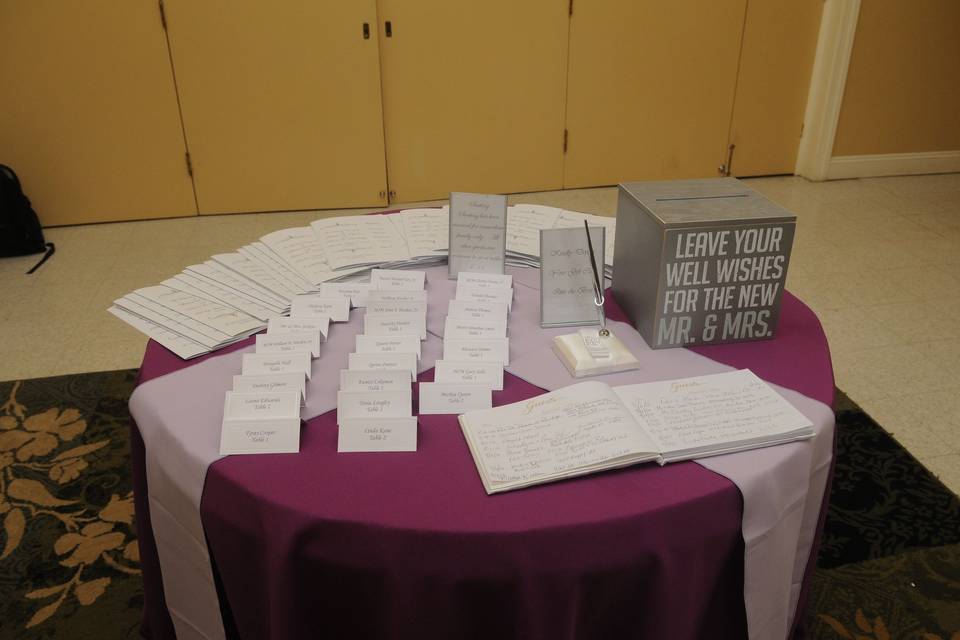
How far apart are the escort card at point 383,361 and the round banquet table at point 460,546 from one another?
0.54ft

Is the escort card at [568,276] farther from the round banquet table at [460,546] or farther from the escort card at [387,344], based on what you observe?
the round banquet table at [460,546]

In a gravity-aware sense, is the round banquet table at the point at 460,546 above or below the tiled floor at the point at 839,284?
above

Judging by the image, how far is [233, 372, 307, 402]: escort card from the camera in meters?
1.17

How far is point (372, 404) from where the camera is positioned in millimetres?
1116

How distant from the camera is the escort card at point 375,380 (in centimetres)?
115

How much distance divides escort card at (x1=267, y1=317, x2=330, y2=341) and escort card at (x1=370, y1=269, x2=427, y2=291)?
171 millimetres

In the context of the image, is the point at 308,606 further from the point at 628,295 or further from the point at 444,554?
the point at 628,295

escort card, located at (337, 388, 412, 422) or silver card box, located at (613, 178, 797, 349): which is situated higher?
silver card box, located at (613, 178, 797, 349)

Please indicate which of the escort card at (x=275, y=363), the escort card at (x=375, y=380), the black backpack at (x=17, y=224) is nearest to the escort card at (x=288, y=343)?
the escort card at (x=275, y=363)

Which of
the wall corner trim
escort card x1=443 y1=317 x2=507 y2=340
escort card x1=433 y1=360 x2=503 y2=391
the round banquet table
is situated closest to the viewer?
the round banquet table

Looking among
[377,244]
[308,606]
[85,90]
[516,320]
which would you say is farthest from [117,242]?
[308,606]

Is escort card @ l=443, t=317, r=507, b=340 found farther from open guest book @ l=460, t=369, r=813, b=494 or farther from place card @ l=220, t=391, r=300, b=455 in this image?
place card @ l=220, t=391, r=300, b=455

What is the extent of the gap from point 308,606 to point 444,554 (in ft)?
0.73

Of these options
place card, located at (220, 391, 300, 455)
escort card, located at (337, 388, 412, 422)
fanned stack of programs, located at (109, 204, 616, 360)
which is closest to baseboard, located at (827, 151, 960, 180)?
fanned stack of programs, located at (109, 204, 616, 360)
